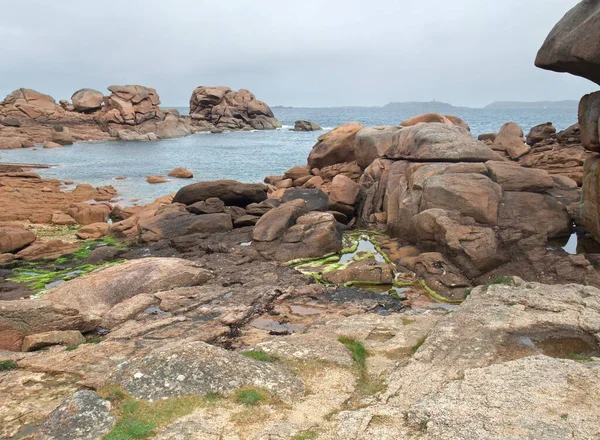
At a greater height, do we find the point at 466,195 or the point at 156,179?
the point at 466,195

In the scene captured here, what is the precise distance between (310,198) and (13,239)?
1435 centimetres

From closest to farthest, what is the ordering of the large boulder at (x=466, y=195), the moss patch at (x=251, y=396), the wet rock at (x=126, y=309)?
the moss patch at (x=251, y=396)
the wet rock at (x=126, y=309)
the large boulder at (x=466, y=195)

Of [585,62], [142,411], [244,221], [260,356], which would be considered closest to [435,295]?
[260,356]

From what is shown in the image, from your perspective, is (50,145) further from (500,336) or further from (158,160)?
(500,336)

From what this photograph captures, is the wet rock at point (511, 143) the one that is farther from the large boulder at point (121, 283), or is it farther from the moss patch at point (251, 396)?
the moss patch at point (251, 396)

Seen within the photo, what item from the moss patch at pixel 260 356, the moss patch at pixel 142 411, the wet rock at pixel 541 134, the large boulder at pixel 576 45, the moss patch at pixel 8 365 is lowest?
the moss patch at pixel 8 365

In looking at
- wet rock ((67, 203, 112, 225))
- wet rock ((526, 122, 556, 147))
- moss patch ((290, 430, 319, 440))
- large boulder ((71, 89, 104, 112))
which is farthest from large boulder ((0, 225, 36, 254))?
large boulder ((71, 89, 104, 112))

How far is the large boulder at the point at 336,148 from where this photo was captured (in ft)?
120

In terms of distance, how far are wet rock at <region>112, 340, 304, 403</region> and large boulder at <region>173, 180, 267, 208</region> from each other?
1946 cm

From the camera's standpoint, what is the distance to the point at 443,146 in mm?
24078

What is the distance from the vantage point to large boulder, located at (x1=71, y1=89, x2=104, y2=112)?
99.9 metres

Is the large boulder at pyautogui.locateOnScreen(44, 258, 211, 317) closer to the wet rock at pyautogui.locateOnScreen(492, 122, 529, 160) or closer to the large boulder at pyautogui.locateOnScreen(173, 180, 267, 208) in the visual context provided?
the large boulder at pyautogui.locateOnScreen(173, 180, 267, 208)

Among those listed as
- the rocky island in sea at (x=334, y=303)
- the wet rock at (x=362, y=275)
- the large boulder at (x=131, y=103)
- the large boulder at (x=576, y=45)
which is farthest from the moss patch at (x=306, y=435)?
the large boulder at (x=131, y=103)

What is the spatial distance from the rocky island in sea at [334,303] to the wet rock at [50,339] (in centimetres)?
4
